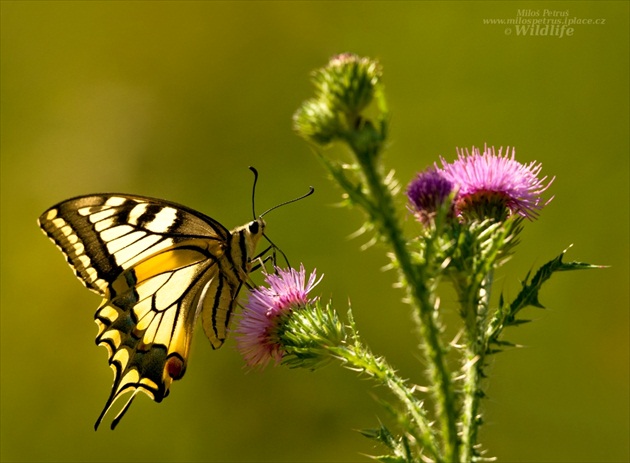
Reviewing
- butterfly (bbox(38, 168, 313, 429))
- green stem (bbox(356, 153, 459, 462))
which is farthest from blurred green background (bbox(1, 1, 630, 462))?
green stem (bbox(356, 153, 459, 462))

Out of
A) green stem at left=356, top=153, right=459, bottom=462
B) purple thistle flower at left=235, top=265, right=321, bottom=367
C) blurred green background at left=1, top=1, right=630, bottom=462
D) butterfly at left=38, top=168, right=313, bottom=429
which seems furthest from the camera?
blurred green background at left=1, top=1, right=630, bottom=462

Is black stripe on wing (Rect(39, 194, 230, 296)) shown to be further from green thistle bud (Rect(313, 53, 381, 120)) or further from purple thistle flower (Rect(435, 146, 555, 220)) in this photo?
green thistle bud (Rect(313, 53, 381, 120))

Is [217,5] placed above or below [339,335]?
above

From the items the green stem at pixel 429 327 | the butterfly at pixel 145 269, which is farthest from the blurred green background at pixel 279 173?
the green stem at pixel 429 327

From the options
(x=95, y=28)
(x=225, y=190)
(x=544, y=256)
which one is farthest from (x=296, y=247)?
(x=95, y=28)

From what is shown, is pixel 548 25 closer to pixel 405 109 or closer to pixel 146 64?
pixel 405 109

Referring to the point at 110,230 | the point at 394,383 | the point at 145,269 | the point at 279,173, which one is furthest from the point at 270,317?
the point at 279,173
